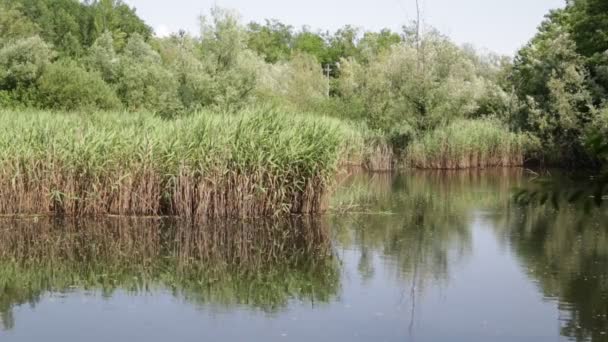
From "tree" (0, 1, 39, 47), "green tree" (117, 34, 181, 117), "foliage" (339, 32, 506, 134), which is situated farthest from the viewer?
"tree" (0, 1, 39, 47)

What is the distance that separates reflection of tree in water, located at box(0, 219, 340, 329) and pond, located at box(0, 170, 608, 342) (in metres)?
0.02

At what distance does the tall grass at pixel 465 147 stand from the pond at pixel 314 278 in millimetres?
11563

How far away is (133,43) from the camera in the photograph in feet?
144

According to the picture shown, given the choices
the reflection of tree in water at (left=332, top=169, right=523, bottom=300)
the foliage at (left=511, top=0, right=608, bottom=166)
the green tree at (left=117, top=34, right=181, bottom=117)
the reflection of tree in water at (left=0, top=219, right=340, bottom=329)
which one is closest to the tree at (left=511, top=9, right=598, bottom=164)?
the foliage at (left=511, top=0, right=608, bottom=166)

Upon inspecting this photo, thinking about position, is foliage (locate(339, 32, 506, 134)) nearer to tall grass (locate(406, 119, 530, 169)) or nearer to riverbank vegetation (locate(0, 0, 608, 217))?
riverbank vegetation (locate(0, 0, 608, 217))

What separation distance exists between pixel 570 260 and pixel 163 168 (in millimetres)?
6403

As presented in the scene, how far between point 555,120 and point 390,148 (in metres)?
5.61

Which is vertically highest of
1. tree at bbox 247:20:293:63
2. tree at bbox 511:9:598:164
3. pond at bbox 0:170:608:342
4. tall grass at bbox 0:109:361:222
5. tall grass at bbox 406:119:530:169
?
tree at bbox 247:20:293:63

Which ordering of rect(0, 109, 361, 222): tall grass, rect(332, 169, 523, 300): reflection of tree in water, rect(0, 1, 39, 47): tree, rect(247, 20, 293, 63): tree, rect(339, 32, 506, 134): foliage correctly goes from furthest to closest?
rect(247, 20, 293, 63): tree → rect(0, 1, 39, 47): tree → rect(339, 32, 506, 134): foliage → rect(0, 109, 361, 222): tall grass → rect(332, 169, 523, 300): reflection of tree in water

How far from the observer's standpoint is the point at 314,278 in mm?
9258

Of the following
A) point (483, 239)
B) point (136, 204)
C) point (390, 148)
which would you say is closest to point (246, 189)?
point (136, 204)

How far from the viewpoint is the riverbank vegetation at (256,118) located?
42.0 ft

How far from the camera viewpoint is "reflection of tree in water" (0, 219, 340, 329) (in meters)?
8.56

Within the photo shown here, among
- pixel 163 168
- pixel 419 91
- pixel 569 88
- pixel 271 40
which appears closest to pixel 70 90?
pixel 419 91
